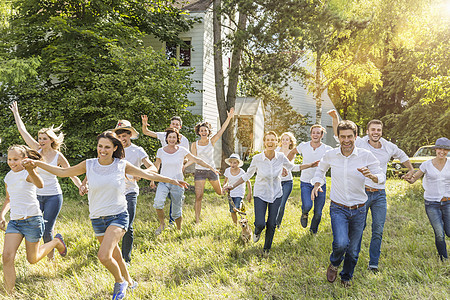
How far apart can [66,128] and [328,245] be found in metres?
11.3

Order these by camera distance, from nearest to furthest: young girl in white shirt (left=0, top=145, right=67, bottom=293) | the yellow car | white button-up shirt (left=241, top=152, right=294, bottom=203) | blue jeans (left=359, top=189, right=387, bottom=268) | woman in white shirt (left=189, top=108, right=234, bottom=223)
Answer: young girl in white shirt (left=0, top=145, right=67, bottom=293) → blue jeans (left=359, top=189, right=387, bottom=268) → white button-up shirt (left=241, top=152, right=294, bottom=203) → woman in white shirt (left=189, top=108, right=234, bottom=223) → the yellow car

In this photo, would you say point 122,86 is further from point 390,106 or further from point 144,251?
point 390,106

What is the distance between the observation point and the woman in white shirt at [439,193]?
5.85 metres

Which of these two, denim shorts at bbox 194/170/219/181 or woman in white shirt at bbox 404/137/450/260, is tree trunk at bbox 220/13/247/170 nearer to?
denim shorts at bbox 194/170/219/181

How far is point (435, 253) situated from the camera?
247 inches

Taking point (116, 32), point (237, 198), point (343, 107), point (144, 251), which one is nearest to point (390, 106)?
point (343, 107)

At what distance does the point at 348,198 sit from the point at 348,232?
18.9 inches

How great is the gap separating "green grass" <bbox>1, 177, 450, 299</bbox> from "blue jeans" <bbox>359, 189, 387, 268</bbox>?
0.25 m

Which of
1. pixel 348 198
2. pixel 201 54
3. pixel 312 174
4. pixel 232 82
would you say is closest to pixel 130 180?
pixel 348 198

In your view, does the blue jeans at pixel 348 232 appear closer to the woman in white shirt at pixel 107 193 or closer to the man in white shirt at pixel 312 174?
the woman in white shirt at pixel 107 193

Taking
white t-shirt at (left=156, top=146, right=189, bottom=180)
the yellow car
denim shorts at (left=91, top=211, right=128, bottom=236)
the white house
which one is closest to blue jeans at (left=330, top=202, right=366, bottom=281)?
denim shorts at (left=91, top=211, right=128, bottom=236)

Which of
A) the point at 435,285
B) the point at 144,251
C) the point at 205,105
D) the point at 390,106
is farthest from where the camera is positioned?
the point at 390,106

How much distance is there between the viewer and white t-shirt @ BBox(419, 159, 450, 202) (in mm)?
5840

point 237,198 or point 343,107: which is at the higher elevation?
point 343,107
